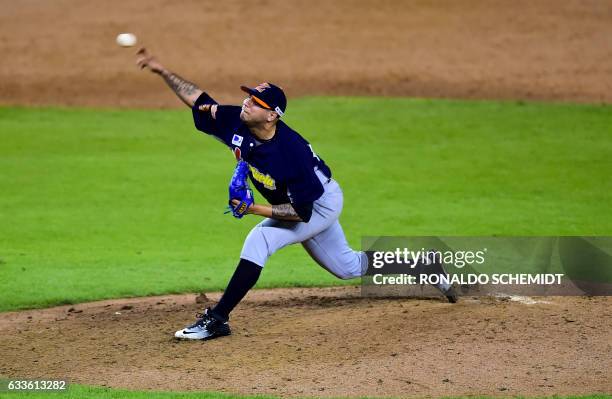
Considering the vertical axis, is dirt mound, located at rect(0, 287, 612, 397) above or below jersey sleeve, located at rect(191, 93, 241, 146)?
below

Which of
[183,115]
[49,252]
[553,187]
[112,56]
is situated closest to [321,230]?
[49,252]

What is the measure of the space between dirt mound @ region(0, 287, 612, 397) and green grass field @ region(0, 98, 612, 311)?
1028 millimetres

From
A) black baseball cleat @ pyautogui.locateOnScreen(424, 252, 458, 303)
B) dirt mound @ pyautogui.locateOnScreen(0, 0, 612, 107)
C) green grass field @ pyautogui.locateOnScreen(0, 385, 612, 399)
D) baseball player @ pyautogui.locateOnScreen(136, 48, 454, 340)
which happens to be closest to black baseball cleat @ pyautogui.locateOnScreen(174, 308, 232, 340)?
baseball player @ pyautogui.locateOnScreen(136, 48, 454, 340)

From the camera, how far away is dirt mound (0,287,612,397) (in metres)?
5.68

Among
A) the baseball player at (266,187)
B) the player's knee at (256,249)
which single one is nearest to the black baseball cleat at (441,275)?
the baseball player at (266,187)

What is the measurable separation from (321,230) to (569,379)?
1.90m

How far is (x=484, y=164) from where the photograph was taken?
12.1 m

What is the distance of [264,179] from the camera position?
6531mm

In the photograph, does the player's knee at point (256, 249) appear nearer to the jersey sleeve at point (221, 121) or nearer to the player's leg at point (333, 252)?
the player's leg at point (333, 252)

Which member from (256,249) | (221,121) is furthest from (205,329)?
(221,121)

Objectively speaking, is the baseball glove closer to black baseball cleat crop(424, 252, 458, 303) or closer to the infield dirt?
the infield dirt

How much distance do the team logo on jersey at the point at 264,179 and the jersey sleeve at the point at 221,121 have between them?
0.28 meters

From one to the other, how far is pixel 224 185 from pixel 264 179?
4.93 meters

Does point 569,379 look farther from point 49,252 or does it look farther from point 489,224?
point 49,252
